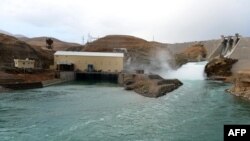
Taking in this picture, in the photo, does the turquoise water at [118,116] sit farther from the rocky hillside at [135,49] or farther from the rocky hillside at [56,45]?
the rocky hillside at [56,45]

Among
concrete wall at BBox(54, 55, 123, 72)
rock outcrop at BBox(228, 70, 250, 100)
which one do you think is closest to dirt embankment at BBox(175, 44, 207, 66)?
concrete wall at BBox(54, 55, 123, 72)

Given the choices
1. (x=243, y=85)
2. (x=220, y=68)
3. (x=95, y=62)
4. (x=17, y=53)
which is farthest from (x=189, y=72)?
(x=243, y=85)

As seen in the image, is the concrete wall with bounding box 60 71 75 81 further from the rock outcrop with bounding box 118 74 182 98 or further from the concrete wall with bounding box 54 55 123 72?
the rock outcrop with bounding box 118 74 182 98

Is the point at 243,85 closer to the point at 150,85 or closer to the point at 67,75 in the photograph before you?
the point at 150,85

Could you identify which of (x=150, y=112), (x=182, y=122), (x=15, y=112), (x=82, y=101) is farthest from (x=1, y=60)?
(x=182, y=122)

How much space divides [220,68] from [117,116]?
121ft

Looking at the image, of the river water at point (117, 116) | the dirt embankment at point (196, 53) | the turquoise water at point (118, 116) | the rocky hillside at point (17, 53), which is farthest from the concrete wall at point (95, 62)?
A: the turquoise water at point (118, 116)

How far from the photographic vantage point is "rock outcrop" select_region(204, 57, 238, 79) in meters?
58.5

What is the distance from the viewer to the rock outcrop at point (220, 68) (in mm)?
58500

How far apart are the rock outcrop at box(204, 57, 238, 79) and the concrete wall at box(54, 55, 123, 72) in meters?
13.3

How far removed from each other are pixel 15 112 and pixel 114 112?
642cm

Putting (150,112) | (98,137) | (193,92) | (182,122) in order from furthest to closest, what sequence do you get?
(193,92) → (150,112) → (182,122) → (98,137)

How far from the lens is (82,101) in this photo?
3219cm

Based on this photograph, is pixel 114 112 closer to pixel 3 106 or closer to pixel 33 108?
pixel 33 108
